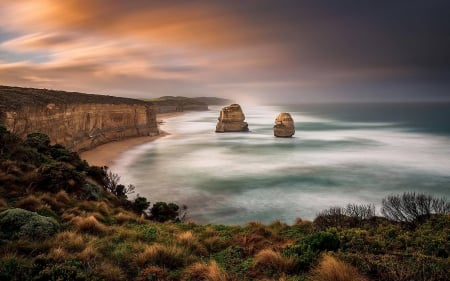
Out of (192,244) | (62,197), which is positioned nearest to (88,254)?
(192,244)

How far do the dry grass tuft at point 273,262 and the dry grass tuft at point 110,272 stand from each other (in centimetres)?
345

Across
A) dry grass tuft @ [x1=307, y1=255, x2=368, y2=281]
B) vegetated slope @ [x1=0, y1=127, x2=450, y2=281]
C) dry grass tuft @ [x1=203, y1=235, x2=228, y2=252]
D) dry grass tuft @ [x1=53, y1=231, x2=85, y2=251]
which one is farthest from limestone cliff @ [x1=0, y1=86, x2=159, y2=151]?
dry grass tuft @ [x1=307, y1=255, x2=368, y2=281]

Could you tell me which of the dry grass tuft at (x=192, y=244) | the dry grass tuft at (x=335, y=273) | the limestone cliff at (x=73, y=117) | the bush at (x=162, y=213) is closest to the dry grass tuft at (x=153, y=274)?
the dry grass tuft at (x=192, y=244)

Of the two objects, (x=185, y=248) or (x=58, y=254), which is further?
(x=185, y=248)

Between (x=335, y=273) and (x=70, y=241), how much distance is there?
722cm

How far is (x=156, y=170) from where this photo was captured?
39719 millimetres

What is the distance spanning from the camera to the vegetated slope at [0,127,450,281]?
7020 millimetres

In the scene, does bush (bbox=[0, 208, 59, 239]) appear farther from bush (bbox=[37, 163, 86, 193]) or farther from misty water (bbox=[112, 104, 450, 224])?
misty water (bbox=[112, 104, 450, 224])

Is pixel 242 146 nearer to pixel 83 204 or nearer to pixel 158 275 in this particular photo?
pixel 83 204

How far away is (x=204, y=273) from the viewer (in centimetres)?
753

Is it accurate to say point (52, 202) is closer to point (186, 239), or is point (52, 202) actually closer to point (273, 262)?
point (186, 239)

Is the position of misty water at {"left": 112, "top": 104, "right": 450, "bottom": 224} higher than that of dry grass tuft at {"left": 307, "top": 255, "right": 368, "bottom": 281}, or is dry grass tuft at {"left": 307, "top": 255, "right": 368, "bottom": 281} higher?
dry grass tuft at {"left": 307, "top": 255, "right": 368, "bottom": 281}

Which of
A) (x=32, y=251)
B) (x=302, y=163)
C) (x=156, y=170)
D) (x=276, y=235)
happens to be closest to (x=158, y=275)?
(x=32, y=251)

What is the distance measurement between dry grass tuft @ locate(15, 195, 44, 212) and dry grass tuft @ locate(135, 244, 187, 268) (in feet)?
20.8
